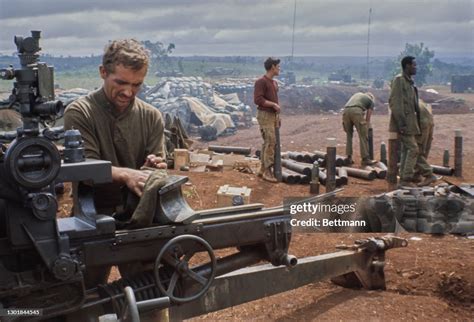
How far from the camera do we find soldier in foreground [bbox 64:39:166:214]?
3.64m

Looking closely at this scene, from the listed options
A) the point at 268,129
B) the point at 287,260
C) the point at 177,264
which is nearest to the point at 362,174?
the point at 268,129

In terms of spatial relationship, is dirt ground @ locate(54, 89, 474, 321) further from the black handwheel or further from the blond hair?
the blond hair

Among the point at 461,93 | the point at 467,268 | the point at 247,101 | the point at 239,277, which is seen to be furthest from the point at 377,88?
the point at 239,277

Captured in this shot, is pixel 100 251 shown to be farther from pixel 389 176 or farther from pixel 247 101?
pixel 247 101

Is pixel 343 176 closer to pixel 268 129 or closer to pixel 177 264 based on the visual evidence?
pixel 268 129

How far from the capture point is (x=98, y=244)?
308cm

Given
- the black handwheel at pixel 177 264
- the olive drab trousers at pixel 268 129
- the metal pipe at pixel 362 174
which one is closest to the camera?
the black handwheel at pixel 177 264

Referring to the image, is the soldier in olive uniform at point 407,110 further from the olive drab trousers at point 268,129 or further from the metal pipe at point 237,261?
the metal pipe at point 237,261

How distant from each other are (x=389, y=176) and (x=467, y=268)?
19.0ft

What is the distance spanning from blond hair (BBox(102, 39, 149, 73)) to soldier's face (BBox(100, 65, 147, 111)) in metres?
0.03

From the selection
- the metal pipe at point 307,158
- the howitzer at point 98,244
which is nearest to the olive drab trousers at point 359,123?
the metal pipe at point 307,158

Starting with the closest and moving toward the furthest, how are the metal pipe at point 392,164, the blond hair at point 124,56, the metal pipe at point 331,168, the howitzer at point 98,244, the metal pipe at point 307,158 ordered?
the howitzer at point 98,244 < the blond hair at point 124,56 < the metal pipe at point 331,168 < the metal pipe at point 392,164 < the metal pipe at point 307,158

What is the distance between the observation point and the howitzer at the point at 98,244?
2.77m

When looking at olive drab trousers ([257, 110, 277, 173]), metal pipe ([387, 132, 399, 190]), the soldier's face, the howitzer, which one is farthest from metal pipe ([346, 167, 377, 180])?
the soldier's face
